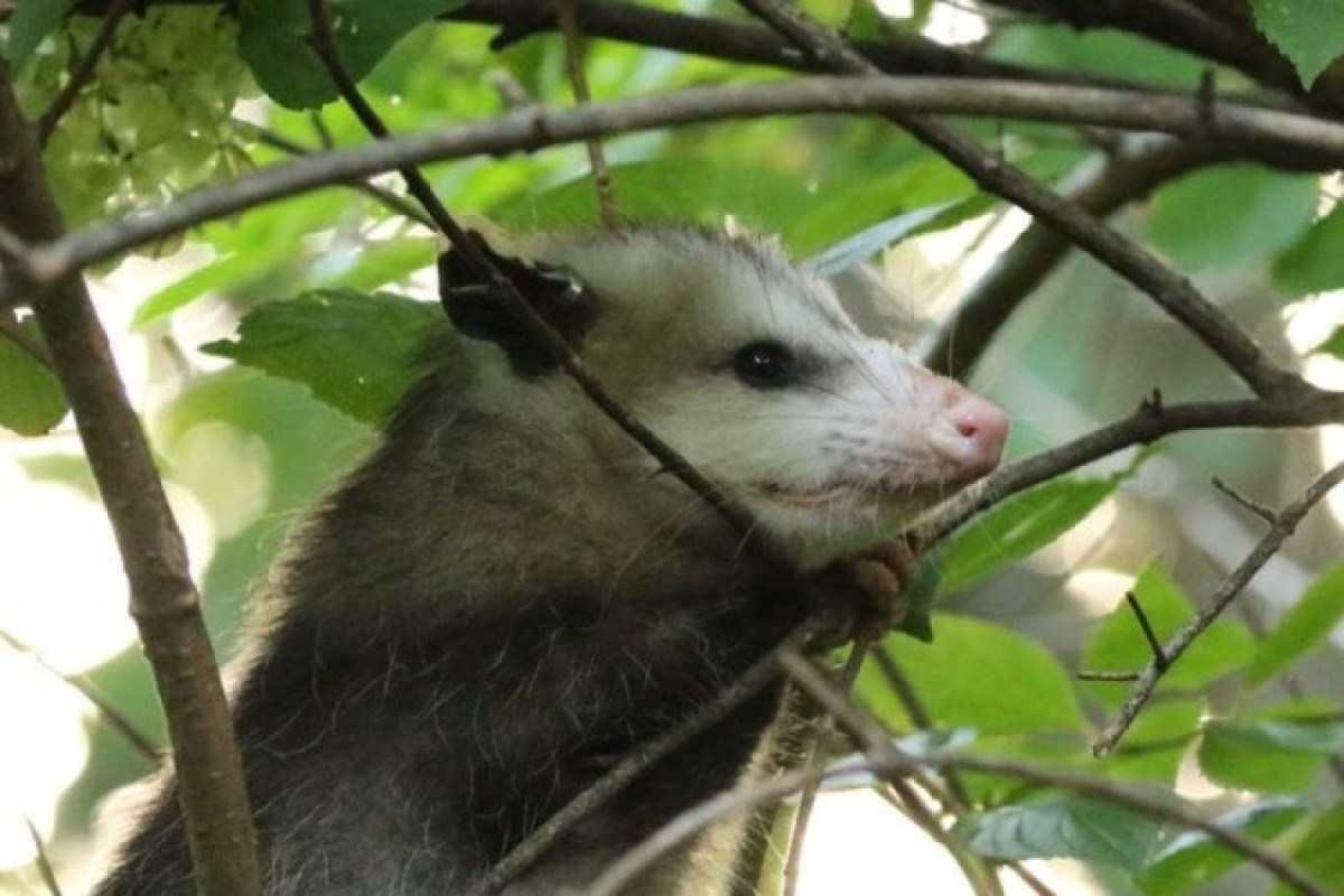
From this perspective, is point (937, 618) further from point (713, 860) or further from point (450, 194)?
point (450, 194)

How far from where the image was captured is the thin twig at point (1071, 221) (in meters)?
2.06

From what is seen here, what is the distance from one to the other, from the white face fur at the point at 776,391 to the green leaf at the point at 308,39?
595 millimetres

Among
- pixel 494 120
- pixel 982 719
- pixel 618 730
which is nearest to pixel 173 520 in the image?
pixel 494 120

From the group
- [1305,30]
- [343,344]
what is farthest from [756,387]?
[1305,30]

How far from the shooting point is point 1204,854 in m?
2.06

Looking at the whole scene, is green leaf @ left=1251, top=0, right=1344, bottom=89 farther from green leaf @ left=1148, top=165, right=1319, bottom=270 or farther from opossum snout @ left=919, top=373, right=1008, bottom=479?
green leaf @ left=1148, top=165, right=1319, bottom=270

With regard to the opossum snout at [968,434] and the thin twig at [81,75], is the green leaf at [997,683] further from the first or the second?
the thin twig at [81,75]

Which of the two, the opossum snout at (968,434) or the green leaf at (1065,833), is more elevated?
the opossum snout at (968,434)

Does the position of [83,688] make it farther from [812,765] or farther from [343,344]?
[812,765]

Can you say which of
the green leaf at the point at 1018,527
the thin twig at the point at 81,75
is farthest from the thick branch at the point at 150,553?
the green leaf at the point at 1018,527

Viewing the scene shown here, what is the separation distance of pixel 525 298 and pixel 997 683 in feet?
2.08

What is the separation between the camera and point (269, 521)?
3125 millimetres

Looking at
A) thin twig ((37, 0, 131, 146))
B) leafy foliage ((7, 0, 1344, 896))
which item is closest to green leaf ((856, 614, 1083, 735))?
leafy foliage ((7, 0, 1344, 896))

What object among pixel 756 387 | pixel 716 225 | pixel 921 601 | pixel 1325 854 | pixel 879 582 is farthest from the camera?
pixel 716 225
